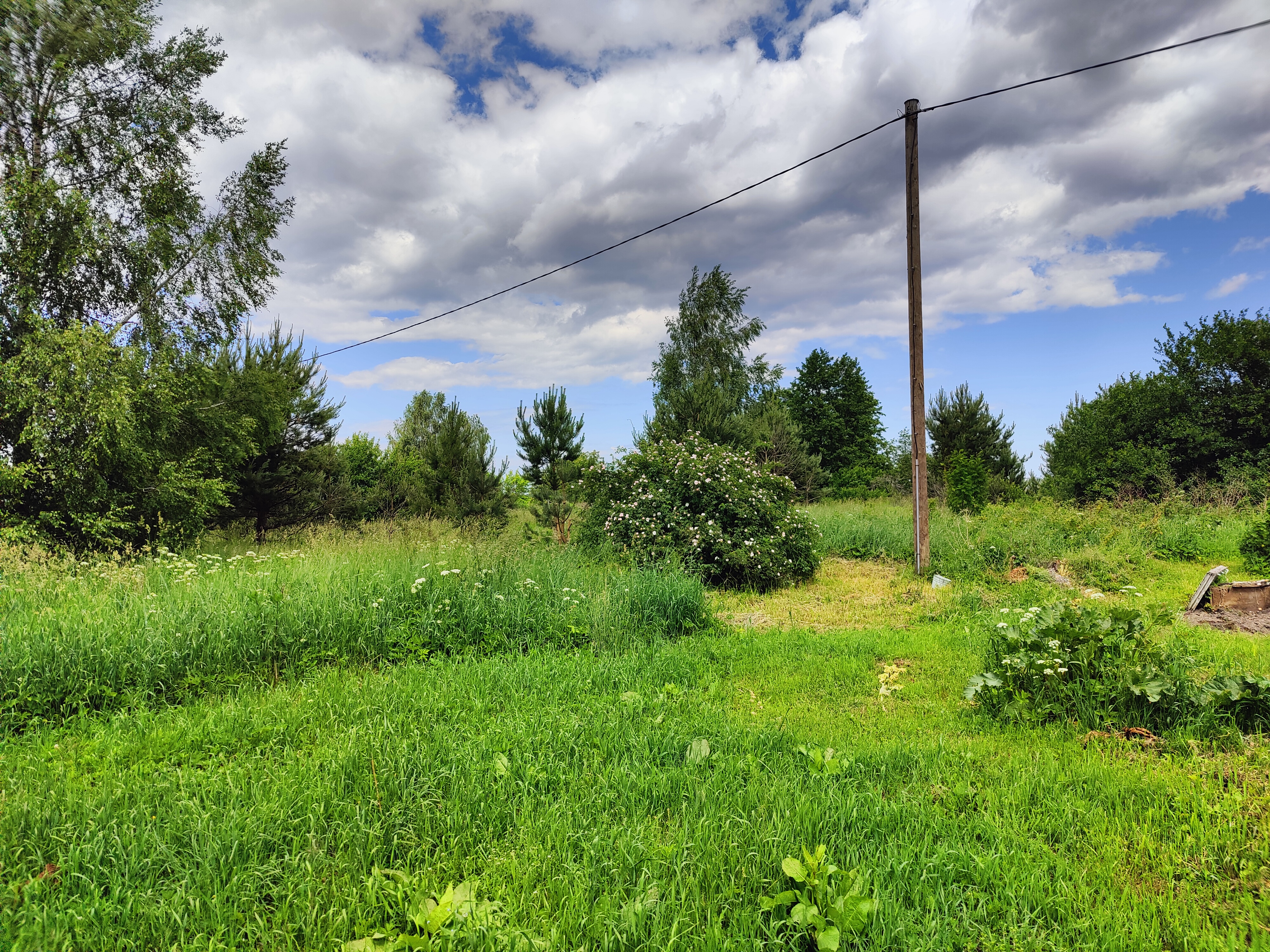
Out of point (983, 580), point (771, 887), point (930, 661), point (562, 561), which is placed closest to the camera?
point (771, 887)

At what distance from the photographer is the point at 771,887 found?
2188mm

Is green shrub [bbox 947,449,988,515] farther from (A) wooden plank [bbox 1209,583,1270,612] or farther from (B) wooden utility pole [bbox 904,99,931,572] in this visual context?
(A) wooden plank [bbox 1209,583,1270,612]

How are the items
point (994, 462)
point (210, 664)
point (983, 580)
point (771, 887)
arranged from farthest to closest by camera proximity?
point (994, 462), point (983, 580), point (210, 664), point (771, 887)

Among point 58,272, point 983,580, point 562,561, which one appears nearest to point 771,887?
point 562,561

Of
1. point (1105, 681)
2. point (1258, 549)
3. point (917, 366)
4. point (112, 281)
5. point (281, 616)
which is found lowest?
point (1105, 681)

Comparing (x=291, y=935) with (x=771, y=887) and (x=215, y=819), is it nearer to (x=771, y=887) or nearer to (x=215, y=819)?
(x=215, y=819)

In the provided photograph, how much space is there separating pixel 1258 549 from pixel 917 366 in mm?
5153

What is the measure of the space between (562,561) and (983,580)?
19.6ft

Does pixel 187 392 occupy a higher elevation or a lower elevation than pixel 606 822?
higher

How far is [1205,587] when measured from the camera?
6562mm

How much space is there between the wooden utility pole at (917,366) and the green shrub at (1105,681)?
5275 millimetres

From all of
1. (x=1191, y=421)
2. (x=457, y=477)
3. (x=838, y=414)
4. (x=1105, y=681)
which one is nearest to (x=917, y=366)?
(x=1105, y=681)

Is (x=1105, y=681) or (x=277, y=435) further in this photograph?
(x=277, y=435)

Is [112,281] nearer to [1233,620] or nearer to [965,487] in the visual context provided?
[1233,620]
